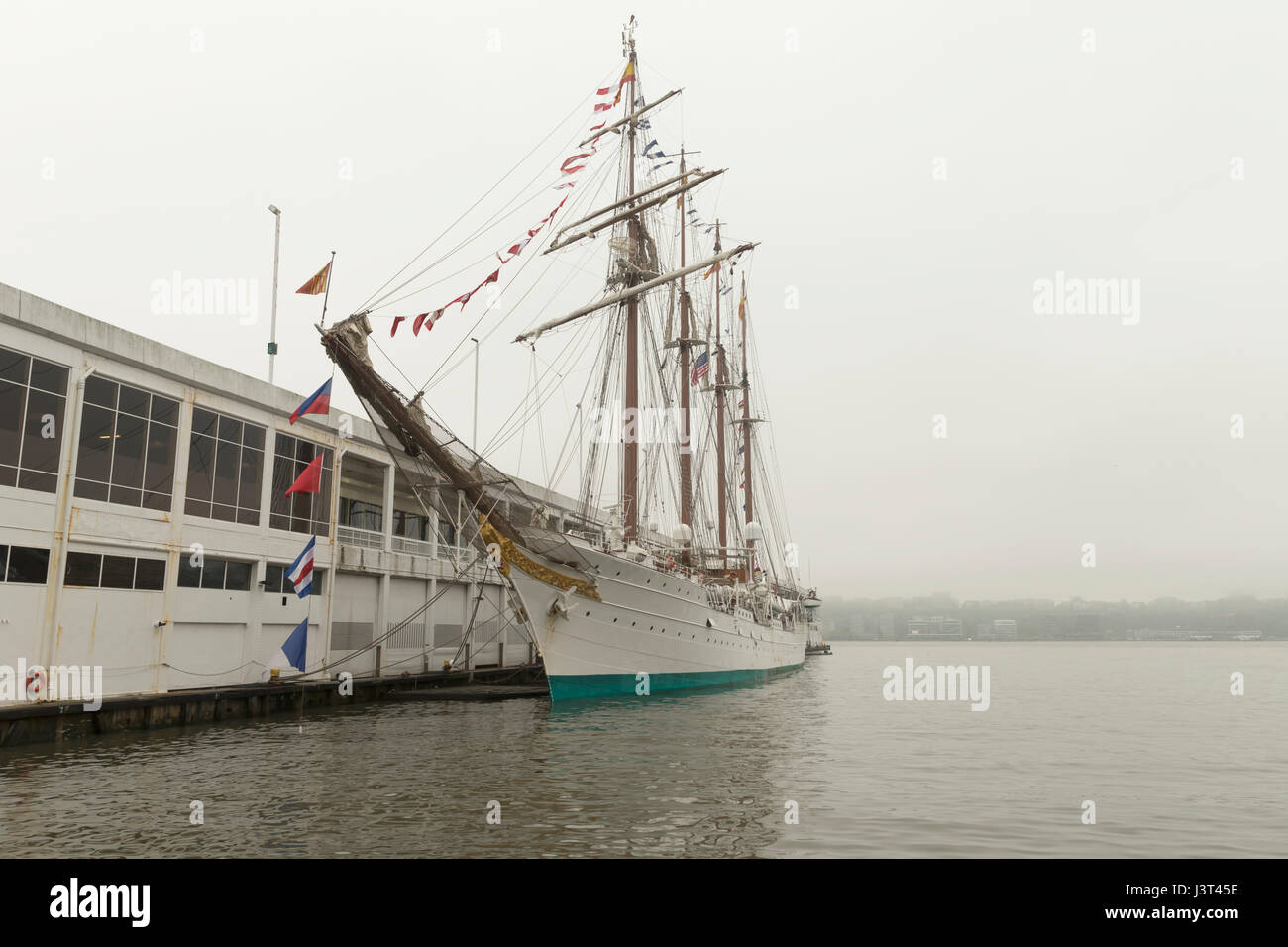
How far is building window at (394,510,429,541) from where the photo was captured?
42.5 m

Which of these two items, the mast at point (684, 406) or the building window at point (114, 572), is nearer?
the building window at point (114, 572)

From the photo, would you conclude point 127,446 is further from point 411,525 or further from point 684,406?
point 684,406

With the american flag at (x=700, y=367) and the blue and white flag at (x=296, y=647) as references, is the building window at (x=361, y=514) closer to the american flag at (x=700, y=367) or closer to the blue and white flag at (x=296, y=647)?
the blue and white flag at (x=296, y=647)

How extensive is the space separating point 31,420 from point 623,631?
19247 mm

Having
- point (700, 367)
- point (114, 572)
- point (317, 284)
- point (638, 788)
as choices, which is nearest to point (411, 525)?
point (700, 367)

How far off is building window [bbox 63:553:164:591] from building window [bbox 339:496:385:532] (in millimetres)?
13440

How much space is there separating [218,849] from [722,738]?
1349cm

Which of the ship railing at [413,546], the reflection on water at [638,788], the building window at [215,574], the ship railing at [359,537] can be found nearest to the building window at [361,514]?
the ship railing at [413,546]

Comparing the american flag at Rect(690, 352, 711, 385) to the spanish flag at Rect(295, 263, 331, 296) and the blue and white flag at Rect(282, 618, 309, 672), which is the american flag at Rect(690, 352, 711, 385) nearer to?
the spanish flag at Rect(295, 263, 331, 296)

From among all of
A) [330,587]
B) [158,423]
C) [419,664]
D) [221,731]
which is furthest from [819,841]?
[419,664]

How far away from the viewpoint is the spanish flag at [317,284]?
23547 millimetres

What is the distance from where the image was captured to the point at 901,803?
1405 centimetres

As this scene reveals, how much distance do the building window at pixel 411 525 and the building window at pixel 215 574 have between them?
13467mm

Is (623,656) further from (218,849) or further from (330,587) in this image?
(218,849)
